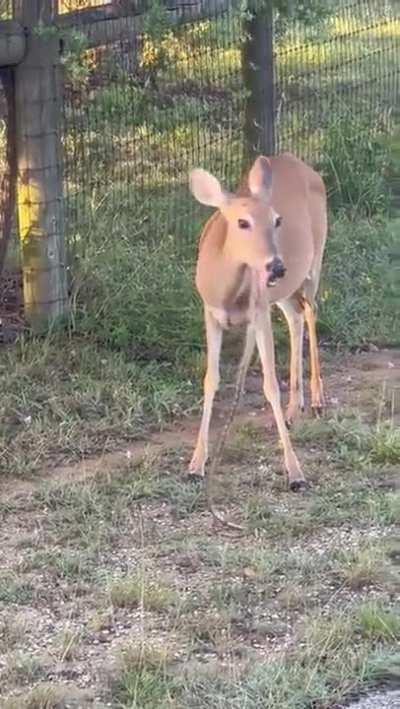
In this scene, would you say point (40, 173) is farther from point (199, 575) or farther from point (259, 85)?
point (199, 575)

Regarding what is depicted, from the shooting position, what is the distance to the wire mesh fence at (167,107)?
728 centimetres

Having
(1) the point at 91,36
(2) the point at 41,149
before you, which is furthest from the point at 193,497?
(1) the point at 91,36

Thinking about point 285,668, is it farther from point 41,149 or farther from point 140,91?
point 140,91

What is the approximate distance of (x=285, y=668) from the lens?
428 cm

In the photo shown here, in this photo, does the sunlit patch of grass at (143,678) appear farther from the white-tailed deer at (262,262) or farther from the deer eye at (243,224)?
the deer eye at (243,224)

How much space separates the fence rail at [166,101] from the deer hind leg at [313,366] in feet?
3.66

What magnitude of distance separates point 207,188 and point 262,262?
0.40m

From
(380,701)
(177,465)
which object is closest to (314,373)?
(177,465)

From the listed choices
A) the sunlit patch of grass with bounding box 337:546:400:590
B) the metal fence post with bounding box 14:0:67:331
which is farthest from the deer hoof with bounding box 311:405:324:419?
the sunlit patch of grass with bounding box 337:546:400:590

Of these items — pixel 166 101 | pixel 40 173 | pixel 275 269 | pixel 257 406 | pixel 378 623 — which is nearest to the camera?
pixel 378 623

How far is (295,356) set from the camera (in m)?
6.61

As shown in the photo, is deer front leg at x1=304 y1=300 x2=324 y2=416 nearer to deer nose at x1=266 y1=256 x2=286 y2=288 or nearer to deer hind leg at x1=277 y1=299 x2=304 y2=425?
deer hind leg at x1=277 y1=299 x2=304 y2=425

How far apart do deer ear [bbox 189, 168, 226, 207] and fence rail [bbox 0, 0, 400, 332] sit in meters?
1.06

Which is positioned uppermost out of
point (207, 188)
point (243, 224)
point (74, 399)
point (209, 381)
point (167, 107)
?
point (167, 107)
